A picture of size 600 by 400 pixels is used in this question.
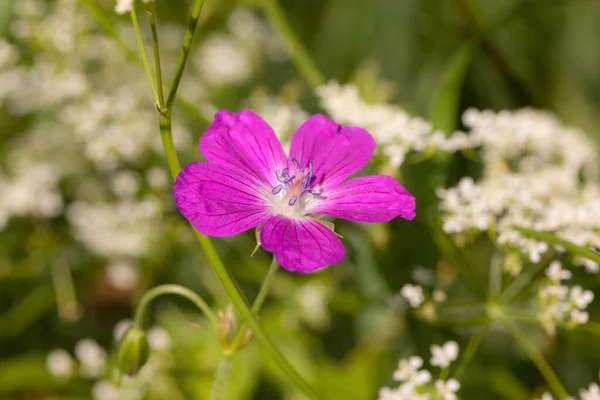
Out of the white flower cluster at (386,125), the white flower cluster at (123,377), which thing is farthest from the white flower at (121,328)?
the white flower cluster at (386,125)

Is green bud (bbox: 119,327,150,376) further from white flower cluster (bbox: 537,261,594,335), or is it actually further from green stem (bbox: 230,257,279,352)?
white flower cluster (bbox: 537,261,594,335)

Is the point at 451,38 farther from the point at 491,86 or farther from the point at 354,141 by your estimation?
the point at 354,141

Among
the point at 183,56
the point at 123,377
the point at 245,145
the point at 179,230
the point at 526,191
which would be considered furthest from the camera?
the point at 179,230

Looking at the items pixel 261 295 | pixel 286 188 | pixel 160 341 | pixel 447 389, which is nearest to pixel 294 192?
pixel 286 188

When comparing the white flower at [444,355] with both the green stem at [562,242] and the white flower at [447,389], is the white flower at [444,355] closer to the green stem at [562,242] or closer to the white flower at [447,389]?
the white flower at [447,389]

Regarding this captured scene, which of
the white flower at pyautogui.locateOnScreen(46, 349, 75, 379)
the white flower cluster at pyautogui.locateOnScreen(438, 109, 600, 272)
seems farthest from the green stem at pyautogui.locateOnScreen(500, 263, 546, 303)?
the white flower at pyautogui.locateOnScreen(46, 349, 75, 379)

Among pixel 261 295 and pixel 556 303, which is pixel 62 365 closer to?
pixel 261 295
